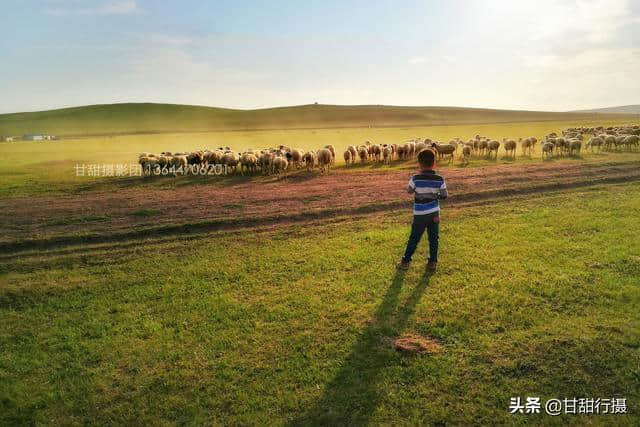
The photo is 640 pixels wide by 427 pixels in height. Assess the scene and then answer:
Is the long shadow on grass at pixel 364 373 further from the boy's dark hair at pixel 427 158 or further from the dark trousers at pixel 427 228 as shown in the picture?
the boy's dark hair at pixel 427 158

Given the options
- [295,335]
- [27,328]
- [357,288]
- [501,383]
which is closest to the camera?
[501,383]

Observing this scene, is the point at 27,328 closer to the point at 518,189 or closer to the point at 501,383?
the point at 501,383

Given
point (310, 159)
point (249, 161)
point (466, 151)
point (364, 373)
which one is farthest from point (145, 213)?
point (466, 151)

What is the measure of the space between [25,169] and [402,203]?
87.5 feet

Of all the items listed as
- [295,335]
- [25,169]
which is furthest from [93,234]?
[25,169]

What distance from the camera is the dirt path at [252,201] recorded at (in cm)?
1155

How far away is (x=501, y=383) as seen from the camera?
483 cm

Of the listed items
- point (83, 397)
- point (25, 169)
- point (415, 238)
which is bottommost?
point (83, 397)

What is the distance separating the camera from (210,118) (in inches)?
3829

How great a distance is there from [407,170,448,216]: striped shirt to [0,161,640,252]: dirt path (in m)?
4.88

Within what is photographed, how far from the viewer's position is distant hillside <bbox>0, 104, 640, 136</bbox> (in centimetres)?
8562

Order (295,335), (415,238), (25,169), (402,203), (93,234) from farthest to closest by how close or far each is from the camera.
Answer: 1. (25,169)
2. (402,203)
3. (93,234)
4. (415,238)
5. (295,335)

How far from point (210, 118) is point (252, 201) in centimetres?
9010

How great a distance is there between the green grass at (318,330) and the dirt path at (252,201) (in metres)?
2.20
